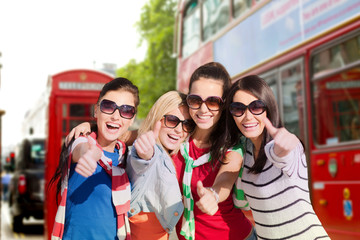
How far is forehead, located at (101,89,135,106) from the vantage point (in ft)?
8.36

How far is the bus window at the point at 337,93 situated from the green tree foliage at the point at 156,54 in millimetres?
15384

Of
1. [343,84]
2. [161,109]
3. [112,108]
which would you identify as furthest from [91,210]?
Answer: [343,84]

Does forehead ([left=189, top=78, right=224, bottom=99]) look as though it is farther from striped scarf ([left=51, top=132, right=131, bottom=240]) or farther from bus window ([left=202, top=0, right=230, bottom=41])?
bus window ([left=202, top=0, right=230, bottom=41])

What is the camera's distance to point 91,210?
244 cm

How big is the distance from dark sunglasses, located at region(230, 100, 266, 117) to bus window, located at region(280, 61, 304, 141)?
384 centimetres

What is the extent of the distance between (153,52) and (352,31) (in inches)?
681

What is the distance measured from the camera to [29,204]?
11578 millimetres

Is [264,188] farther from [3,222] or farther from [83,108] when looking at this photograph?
[3,222]

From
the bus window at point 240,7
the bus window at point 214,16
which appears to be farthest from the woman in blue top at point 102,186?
the bus window at point 214,16

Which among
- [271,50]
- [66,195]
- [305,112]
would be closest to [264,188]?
[66,195]

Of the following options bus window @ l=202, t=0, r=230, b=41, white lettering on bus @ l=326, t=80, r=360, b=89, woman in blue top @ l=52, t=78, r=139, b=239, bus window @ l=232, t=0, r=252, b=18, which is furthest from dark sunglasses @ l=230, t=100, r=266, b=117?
bus window @ l=202, t=0, r=230, b=41

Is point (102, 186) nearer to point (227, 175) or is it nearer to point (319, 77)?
point (227, 175)

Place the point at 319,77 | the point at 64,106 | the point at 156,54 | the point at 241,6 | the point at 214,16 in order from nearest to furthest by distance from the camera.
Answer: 1. the point at 319,77
2. the point at 64,106
3. the point at 241,6
4. the point at 214,16
5. the point at 156,54

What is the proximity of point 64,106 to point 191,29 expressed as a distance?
11.3ft
